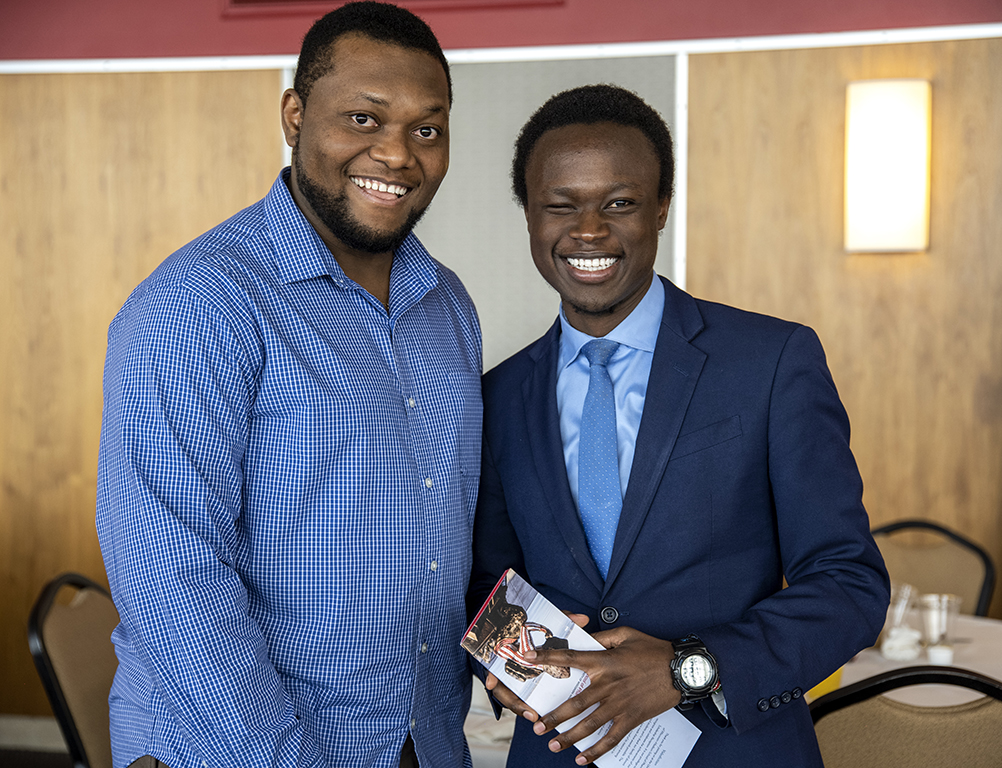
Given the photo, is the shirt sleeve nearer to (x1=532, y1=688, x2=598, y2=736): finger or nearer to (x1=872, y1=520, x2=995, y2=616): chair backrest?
(x1=532, y1=688, x2=598, y2=736): finger

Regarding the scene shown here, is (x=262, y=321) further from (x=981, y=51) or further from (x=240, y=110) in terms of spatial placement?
(x=981, y=51)

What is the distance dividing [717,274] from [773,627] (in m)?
2.80

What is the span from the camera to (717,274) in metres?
4.04

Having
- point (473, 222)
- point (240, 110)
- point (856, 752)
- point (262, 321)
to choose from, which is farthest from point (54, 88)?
point (856, 752)

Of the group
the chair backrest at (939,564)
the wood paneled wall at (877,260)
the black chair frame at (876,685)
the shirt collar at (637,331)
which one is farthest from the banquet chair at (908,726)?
the wood paneled wall at (877,260)

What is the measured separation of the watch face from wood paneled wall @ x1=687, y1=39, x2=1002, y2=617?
9.35ft

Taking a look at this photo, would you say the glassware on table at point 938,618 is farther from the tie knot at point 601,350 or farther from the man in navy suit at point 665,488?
the tie knot at point 601,350

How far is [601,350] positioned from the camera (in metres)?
1.68

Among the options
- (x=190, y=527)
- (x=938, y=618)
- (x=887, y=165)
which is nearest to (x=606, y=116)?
(x=190, y=527)

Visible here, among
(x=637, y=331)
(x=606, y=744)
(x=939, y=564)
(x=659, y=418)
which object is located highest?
(x=637, y=331)

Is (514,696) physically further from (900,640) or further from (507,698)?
(900,640)

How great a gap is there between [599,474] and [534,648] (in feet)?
1.10

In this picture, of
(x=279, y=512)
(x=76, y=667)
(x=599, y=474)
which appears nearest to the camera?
(x=279, y=512)

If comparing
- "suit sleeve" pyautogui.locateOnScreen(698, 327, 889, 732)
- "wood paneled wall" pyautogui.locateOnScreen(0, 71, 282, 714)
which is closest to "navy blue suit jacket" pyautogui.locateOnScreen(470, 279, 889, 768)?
"suit sleeve" pyautogui.locateOnScreen(698, 327, 889, 732)
